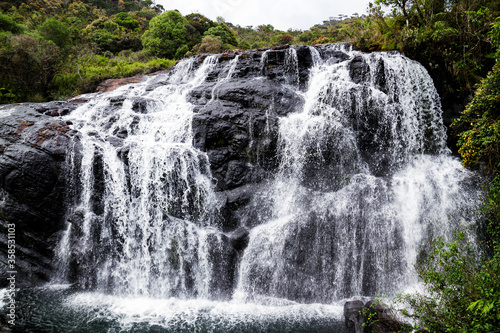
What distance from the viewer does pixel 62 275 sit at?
959 centimetres

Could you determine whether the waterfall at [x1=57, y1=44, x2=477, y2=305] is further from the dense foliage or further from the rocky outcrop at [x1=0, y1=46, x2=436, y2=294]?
the dense foliage

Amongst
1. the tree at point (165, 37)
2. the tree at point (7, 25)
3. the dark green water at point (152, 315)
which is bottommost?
the dark green water at point (152, 315)

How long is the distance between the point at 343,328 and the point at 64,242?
956 cm

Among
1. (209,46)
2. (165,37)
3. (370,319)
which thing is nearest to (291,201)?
(370,319)

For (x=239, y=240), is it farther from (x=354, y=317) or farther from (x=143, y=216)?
(x=354, y=317)

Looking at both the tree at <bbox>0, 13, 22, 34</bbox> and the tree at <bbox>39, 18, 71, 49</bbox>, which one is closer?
the tree at <bbox>0, 13, 22, 34</bbox>

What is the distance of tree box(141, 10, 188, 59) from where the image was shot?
1009 inches

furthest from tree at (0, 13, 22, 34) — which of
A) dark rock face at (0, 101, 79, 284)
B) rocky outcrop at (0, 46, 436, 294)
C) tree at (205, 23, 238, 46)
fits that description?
tree at (205, 23, 238, 46)

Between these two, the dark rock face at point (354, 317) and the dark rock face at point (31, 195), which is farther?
the dark rock face at point (31, 195)

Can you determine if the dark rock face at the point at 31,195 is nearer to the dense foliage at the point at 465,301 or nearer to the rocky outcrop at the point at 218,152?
the rocky outcrop at the point at 218,152

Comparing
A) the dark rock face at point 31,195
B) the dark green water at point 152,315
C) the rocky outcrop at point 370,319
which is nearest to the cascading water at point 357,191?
the dark green water at point 152,315

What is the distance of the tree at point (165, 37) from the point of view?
2564cm

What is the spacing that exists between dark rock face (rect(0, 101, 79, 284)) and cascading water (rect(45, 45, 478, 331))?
1.65ft

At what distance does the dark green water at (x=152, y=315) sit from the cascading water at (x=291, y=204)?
5.0 inches
